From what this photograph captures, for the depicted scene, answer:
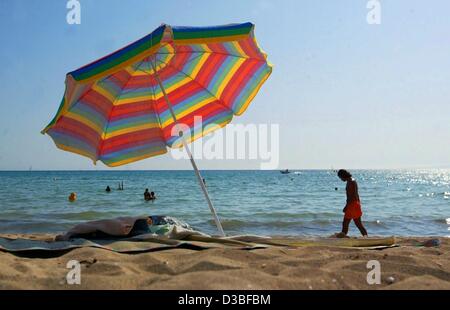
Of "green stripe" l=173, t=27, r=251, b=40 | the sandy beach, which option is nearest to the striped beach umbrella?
"green stripe" l=173, t=27, r=251, b=40

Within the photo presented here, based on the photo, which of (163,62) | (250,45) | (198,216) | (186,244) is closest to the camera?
(186,244)

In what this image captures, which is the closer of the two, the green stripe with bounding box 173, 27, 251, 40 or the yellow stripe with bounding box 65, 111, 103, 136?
the green stripe with bounding box 173, 27, 251, 40

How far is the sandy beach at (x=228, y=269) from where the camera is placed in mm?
3227

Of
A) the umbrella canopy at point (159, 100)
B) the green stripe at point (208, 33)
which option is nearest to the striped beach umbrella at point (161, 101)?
the umbrella canopy at point (159, 100)

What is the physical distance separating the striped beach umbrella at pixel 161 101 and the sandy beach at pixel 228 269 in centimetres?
172

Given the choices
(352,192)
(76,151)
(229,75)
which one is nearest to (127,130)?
(76,151)

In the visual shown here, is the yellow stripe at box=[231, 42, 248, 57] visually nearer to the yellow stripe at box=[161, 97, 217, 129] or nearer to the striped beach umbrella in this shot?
the striped beach umbrella

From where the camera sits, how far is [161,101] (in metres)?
6.68

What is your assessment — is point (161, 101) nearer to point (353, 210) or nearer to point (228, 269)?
point (228, 269)

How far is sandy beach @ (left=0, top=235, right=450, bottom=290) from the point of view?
10.6ft
